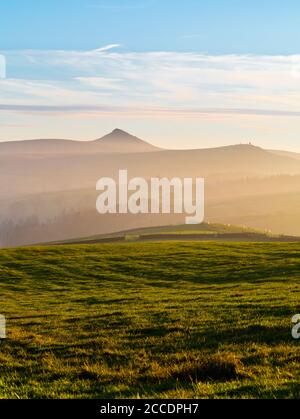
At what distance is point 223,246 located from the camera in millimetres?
82562

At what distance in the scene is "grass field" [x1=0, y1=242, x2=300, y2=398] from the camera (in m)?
15.8

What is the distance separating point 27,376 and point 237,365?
23.6 feet

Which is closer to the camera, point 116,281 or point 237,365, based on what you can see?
point 237,365

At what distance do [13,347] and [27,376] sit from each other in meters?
6.08

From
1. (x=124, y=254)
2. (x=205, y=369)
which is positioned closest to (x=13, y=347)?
(x=205, y=369)

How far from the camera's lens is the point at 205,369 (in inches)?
666

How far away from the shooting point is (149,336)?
80.7ft

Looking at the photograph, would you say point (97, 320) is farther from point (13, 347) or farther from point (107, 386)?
point (107, 386)

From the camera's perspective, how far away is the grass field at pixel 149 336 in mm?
15816

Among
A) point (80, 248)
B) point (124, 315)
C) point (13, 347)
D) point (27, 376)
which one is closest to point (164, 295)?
point (124, 315)

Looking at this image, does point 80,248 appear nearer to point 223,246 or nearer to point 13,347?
point 223,246
